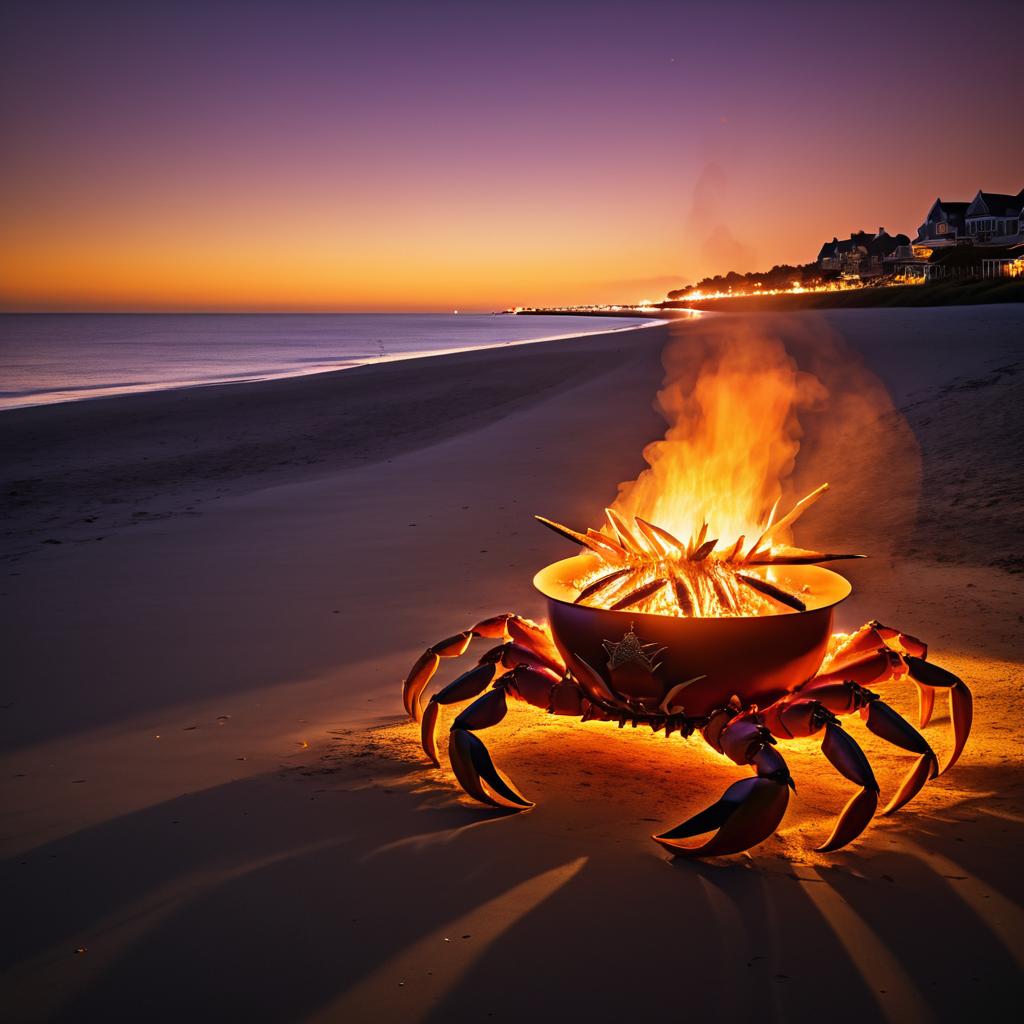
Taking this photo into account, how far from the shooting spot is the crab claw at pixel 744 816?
112 inches

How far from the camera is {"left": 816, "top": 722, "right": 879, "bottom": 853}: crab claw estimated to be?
290 centimetres

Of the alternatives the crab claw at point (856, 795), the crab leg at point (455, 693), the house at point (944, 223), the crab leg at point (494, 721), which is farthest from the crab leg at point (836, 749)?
the house at point (944, 223)

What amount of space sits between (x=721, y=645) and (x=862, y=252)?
122621 millimetres

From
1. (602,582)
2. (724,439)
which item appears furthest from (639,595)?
(724,439)

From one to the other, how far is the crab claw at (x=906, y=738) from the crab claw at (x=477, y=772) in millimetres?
1395

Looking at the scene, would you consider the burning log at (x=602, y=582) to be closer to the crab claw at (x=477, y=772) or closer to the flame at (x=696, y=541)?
the flame at (x=696, y=541)

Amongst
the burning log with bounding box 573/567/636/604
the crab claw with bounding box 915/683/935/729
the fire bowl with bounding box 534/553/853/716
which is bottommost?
A: the crab claw with bounding box 915/683/935/729

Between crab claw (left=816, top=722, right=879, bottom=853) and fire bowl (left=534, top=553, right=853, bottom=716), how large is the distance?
1.37 ft

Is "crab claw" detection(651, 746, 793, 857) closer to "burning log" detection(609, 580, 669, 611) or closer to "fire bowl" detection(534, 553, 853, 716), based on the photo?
"fire bowl" detection(534, 553, 853, 716)

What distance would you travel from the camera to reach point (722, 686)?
341cm

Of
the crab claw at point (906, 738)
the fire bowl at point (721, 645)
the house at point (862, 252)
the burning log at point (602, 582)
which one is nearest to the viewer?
the crab claw at point (906, 738)

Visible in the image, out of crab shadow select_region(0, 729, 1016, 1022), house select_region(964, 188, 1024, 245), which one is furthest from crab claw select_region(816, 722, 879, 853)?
house select_region(964, 188, 1024, 245)

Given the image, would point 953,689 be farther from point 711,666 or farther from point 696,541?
point 696,541

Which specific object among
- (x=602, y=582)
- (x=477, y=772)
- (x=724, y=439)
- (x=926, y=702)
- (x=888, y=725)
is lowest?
(x=926, y=702)
